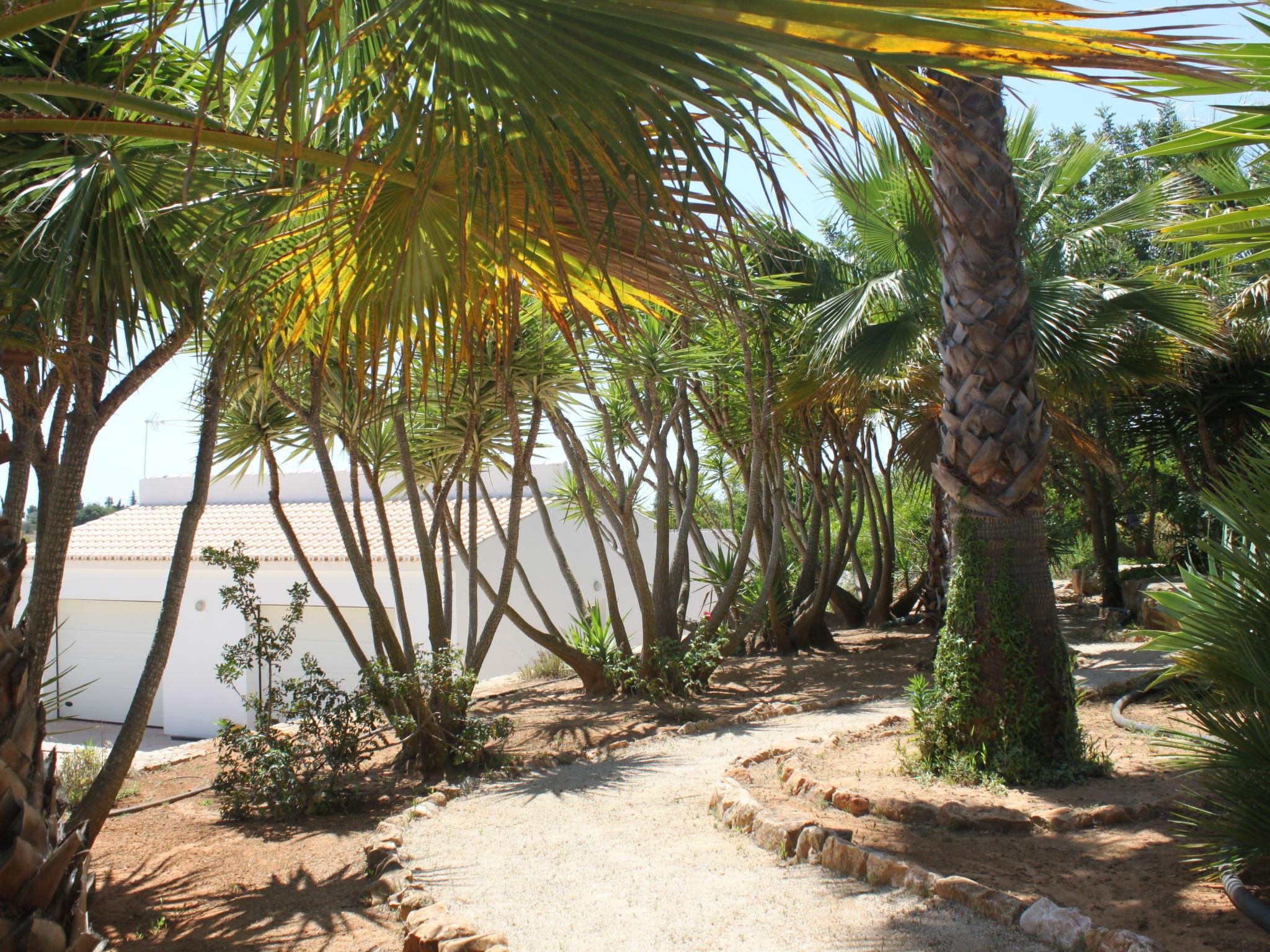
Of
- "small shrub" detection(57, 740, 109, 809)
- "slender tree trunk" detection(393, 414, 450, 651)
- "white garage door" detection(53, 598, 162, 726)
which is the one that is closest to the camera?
"small shrub" detection(57, 740, 109, 809)

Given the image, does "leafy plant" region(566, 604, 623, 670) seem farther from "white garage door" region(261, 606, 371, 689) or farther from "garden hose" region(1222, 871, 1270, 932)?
"garden hose" region(1222, 871, 1270, 932)

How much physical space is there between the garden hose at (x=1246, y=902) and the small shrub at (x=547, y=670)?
9.01 metres

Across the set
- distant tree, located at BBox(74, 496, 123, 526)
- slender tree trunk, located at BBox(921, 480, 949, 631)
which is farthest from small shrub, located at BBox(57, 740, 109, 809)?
distant tree, located at BBox(74, 496, 123, 526)

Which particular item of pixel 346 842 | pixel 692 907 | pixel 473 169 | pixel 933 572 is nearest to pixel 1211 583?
pixel 692 907

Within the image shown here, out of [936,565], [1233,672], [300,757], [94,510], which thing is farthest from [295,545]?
[94,510]

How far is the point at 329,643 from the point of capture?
1609 centimetres

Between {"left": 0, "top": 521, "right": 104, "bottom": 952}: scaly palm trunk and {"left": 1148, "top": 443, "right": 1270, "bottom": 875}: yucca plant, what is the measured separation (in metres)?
3.57

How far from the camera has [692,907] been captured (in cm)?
400

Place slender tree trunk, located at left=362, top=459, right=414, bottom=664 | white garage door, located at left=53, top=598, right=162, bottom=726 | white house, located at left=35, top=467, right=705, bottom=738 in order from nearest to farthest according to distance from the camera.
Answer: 1. slender tree trunk, located at left=362, top=459, right=414, bottom=664
2. white house, located at left=35, top=467, right=705, bottom=738
3. white garage door, located at left=53, top=598, right=162, bottom=726

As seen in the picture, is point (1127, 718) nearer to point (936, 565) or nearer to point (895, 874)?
point (895, 874)

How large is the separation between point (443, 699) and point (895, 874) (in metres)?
4.07

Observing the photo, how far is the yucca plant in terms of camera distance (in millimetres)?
3105

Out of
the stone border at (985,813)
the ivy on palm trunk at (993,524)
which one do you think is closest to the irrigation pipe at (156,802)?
the stone border at (985,813)

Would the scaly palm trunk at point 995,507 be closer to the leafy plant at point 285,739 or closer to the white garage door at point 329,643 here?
the leafy plant at point 285,739
